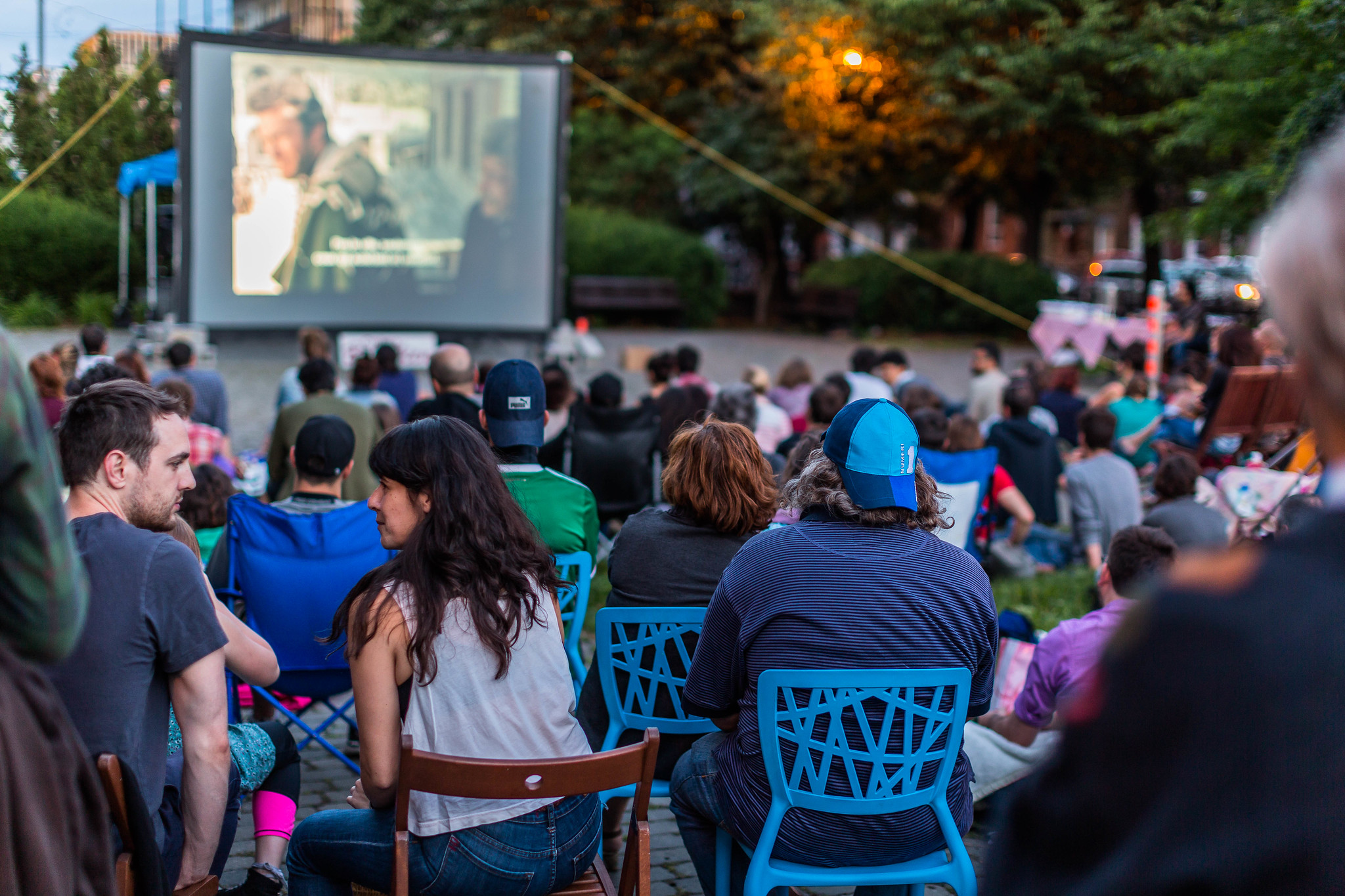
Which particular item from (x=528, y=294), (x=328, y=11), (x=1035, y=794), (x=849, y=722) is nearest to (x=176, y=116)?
(x=528, y=294)

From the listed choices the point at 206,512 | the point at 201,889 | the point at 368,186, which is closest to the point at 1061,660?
the point at 201,889

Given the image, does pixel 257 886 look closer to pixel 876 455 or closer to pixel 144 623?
pixel 144 623

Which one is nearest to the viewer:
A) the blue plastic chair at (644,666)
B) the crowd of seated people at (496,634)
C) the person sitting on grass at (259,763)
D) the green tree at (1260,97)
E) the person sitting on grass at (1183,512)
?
the crowd of seated people at (496,634)

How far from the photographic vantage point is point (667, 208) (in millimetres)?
26500

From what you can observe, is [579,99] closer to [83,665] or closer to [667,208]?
[667,208]

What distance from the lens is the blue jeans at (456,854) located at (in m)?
2.41

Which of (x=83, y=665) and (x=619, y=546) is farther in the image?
(x=619, y=546)

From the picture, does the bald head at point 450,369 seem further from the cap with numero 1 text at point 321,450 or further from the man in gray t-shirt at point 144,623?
the man in gray t-shirt at point 144,623

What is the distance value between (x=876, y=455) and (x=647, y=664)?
3.36 feet

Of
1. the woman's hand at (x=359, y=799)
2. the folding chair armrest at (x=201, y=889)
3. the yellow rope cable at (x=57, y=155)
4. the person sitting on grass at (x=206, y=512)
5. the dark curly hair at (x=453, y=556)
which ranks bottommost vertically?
the folding chair armrest at (x=201, y=889)

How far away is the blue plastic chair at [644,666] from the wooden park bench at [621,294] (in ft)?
64.3

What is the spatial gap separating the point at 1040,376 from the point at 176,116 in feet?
34.9

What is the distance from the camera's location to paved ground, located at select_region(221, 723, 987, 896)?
3562 mm

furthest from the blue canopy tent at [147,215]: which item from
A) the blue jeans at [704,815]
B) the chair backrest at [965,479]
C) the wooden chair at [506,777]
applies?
the wooden chair at [506,777]
